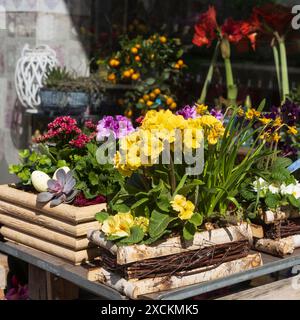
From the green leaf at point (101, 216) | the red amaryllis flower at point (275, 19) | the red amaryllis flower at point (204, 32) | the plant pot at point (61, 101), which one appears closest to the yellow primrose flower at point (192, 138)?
the green leaf at point (101, 216)

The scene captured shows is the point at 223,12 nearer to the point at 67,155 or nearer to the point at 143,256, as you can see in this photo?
the point at 67,155

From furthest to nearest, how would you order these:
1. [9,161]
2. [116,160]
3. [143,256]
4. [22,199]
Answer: [9,161] < [22,199] < [116,160] < [143,256]

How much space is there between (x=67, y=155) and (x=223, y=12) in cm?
Result: 240

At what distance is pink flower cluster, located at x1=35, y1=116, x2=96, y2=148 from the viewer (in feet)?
8.56

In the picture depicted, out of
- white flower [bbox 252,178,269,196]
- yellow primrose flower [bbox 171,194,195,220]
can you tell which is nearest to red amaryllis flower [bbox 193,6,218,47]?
white flower [bbox 252,178,269,196]

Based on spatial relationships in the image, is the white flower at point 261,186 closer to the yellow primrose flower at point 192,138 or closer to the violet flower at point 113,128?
the yellow primrose flower at point 192,138

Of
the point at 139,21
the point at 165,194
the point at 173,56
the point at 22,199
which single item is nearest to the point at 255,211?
the point at 165,194

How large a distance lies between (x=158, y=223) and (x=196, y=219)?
0.11 metres

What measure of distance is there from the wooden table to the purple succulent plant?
0.18m

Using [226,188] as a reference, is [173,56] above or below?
above

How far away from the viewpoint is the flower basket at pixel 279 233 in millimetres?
2365

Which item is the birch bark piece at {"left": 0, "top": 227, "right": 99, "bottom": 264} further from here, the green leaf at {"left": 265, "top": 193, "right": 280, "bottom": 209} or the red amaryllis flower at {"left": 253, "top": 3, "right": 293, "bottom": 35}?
the red amaryllis flower at {"left": 253, "top": 3, "right": 293, "bottom": 35}

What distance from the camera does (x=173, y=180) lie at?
7.20 ft

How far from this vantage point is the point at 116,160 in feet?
7.14
